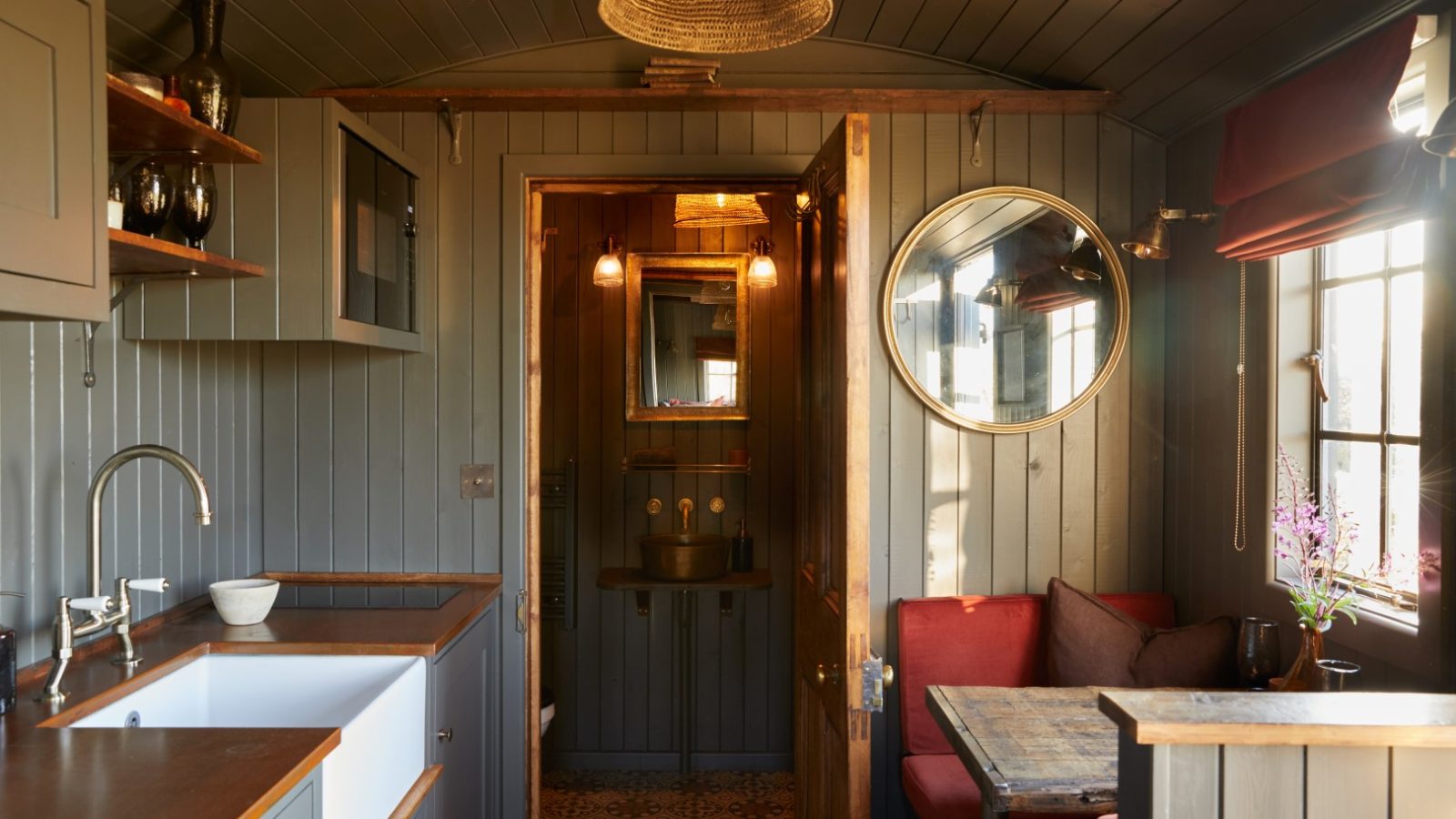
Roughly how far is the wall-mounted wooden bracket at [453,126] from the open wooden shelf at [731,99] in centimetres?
2

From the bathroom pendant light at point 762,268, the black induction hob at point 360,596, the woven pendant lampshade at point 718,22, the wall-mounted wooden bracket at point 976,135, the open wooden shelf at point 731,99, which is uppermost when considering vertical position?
the open wooden shelf at point 731,99

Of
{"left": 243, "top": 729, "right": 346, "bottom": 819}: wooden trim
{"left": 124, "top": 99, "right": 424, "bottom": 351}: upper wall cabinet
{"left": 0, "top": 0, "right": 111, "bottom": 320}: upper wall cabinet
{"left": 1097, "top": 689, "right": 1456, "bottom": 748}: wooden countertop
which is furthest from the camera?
{"left": 124, "top": 99, "right": 424, "bottom": 351}: upper wall cabinet

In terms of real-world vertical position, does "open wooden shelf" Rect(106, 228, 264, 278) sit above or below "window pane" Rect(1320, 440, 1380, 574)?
above

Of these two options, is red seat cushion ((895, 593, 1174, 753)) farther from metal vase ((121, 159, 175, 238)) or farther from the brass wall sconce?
metal vase ((121, 159, 175, 238))

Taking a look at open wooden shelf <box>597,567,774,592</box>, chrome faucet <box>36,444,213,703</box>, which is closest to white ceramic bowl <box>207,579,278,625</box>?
chrome faucet <box>36,444,213,703</box>

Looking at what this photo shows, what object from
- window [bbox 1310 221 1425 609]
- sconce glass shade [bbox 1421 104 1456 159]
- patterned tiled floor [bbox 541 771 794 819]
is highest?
sconce glass shade [bbox 1421 104 1456 159]

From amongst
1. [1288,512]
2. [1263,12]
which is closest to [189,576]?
[1288,512]

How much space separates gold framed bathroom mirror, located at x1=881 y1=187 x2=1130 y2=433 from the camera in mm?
2867

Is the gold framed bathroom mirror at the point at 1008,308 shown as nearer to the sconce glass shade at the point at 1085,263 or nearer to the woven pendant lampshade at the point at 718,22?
the sconce glass shade at the point at 1085,263

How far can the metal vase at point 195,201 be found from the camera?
214 cm

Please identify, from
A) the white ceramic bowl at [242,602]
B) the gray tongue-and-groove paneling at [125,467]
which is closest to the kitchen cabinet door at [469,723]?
the white ceramic bowl at [242,602]

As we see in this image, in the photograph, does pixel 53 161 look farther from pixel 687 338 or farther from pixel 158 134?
pixel 687 338

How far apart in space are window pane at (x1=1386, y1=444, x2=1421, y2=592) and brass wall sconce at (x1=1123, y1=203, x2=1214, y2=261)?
0.77 metres

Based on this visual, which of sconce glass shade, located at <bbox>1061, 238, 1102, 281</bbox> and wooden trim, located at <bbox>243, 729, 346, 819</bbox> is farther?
sconce glass shade, located at <bbox>1061, 238, 1102, 281</bbox>
